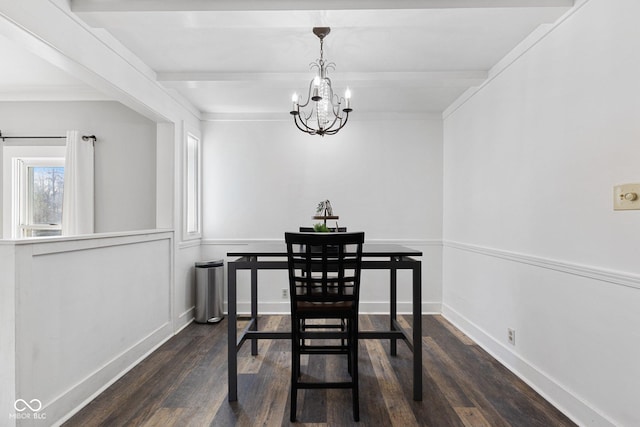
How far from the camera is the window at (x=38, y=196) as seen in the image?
384cm

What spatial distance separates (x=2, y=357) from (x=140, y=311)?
48.8 inches

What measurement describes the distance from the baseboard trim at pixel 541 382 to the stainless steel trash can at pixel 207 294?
9.20ft

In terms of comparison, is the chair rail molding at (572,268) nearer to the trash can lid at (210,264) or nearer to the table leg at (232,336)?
the table leg at (232,336)

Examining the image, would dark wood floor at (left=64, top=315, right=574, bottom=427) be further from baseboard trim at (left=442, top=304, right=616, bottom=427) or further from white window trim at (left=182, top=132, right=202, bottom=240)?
white window trim at (left=182, top=132, right=202, bottom=240)

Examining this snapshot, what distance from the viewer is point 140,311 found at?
292cm

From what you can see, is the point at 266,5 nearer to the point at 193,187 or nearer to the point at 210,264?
the point at 193,187

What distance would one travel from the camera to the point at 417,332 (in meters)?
2.30

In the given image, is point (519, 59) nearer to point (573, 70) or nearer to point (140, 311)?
point (573, 70)

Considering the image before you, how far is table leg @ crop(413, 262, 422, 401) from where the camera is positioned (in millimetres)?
2234

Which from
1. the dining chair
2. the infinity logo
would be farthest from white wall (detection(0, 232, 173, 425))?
the dining chair

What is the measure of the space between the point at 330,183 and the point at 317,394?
104 inches

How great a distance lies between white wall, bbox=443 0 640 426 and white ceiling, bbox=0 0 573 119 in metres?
0.37

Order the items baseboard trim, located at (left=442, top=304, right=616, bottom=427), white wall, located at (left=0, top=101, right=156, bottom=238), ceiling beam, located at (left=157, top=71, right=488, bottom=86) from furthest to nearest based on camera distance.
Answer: white wall, located at (left=0, top=101, right=156, bottom=238), ceiling beam, located at (left=157, top=71, right=488, bottom=86), baseboard trim, located at (left=442, top=304, right=616, bottom=427)

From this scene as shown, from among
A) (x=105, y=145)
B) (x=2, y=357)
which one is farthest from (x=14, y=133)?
(x=2, y=357)
